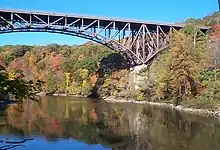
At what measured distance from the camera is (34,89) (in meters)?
5.91

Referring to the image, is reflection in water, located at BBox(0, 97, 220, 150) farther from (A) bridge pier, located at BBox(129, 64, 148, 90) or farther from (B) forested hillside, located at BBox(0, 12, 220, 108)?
(A) bridge pier, located at BBox(129, 64, 148, 90)

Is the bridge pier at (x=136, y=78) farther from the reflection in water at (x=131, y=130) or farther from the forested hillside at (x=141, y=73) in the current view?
the reflection in water at (x=131, y=130)

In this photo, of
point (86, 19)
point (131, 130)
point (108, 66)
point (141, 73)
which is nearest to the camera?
point (131, 130)

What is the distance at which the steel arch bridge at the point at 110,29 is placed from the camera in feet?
129

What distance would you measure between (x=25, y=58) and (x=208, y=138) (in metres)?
68.0

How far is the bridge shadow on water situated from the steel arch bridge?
955 centimetres

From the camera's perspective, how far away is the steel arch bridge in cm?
3922

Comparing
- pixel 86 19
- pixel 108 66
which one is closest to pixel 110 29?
pixel 86 19

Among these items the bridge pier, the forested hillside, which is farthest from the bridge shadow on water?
the bridge pier

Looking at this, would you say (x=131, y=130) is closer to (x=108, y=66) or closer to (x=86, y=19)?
(x=86, y=19)

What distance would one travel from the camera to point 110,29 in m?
44.7

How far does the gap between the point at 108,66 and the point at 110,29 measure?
16673 mm

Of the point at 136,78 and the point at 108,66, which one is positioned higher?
the point at 108,66

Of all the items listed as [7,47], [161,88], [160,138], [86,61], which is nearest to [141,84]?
[161,88]
